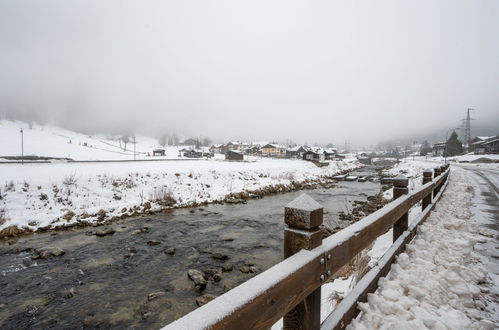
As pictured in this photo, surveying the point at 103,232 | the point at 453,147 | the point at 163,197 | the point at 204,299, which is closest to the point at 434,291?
the point at 204,299

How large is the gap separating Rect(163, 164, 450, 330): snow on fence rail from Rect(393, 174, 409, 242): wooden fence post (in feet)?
4.70

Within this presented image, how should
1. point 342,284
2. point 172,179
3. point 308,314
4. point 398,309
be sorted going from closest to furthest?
point 308,314 < point 398,309 < point 342,284 < point 172,179

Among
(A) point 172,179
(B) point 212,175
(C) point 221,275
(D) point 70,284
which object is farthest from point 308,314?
(B) point 212,175

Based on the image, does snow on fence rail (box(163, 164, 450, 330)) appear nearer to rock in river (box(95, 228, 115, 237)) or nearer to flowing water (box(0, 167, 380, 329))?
flowing water (box(0, 167, 380, 329))

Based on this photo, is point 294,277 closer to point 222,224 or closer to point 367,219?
point 367,219

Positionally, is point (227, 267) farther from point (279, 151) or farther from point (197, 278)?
point (279, 151)

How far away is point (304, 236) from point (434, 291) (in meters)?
2.39

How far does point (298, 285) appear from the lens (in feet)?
5.05

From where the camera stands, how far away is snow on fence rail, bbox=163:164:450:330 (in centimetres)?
109

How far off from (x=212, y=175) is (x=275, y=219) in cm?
1163

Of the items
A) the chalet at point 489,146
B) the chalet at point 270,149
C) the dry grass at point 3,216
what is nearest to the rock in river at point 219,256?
the dry grass at point 3,216

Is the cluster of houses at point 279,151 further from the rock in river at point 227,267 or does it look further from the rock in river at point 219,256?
the rock in river at point 227,267

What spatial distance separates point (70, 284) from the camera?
20.9 ft

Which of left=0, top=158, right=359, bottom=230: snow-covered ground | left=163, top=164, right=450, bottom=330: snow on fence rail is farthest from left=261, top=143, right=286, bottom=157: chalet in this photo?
left=163, top=164, right=450, bottom=330: snow on fence rail
